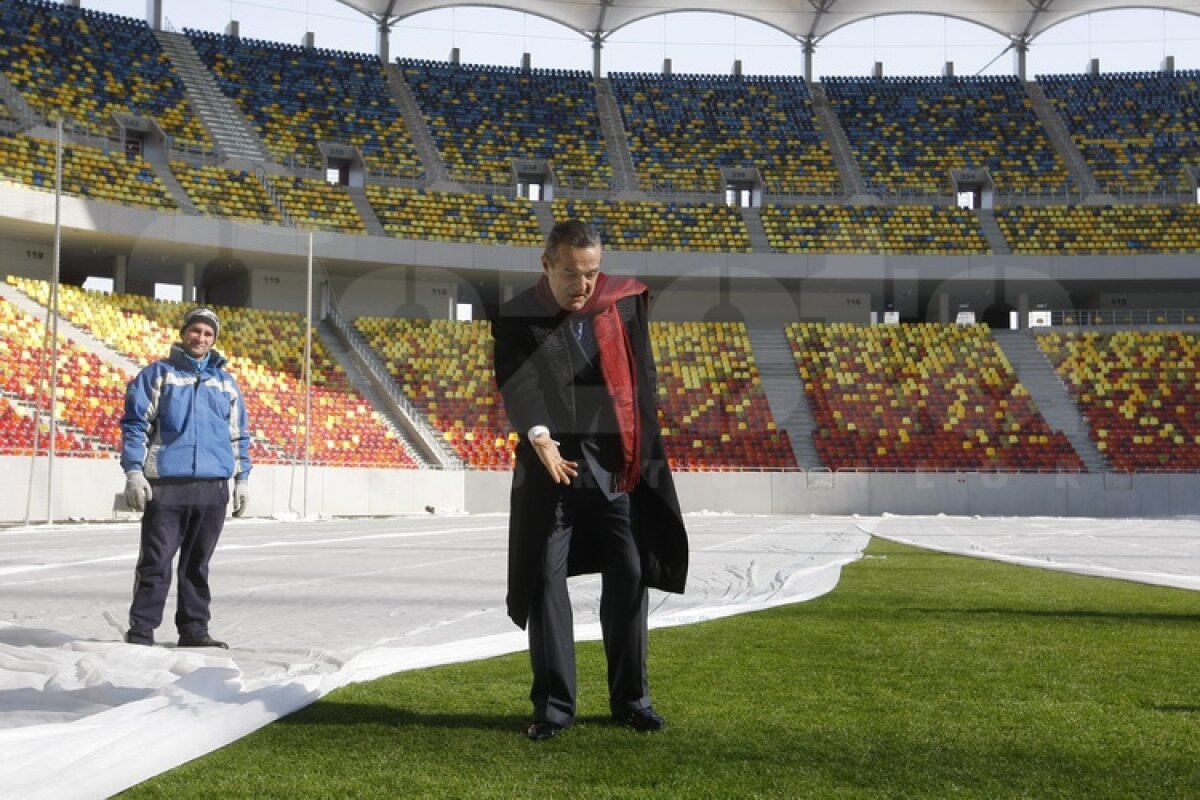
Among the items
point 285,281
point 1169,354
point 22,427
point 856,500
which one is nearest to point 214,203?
→ point 285,281

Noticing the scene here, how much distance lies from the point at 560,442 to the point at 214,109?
1713 inches

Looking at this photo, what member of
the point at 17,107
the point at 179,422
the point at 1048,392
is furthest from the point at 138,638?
the point at 1048,392

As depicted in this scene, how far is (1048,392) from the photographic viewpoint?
41438mm

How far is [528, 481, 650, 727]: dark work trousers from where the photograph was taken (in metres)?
4.41

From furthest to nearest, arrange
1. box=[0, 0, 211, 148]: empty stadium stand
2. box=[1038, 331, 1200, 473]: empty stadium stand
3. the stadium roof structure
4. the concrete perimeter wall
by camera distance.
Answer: the stadium roof structure
box=[0, 0, 211, 148]: empty stadium stand
box=[1038, 331, 1200, 473]: empty stadium stand
the concrete perimeter wall

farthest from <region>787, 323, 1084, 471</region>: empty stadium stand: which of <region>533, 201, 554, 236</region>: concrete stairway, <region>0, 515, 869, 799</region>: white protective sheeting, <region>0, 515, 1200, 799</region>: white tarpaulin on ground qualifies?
<region>0, 515, 869, 799</region>: white protective sheeting

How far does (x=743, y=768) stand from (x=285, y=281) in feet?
136

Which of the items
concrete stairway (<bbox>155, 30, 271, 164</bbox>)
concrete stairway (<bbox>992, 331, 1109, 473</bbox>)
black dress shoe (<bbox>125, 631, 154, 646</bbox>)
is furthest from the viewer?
concrete stairway (<bbox>155, 30, 271, 164</bbox>)

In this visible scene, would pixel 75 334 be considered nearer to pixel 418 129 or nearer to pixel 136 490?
pixel 418 129

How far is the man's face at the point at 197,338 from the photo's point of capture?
670 centimetres

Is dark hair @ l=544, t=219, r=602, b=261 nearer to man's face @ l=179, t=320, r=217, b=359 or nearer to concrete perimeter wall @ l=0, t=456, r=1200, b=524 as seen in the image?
man's face @ l=179, t=320, r=217, b=359

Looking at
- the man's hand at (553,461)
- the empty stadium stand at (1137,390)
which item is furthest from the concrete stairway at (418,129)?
the man's hand at (553,461)

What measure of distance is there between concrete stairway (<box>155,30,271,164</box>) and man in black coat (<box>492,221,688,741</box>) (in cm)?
4105

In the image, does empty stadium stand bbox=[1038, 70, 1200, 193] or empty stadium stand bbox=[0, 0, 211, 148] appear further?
empty stadium stand bbox=[1038, 70, 1200, 193]
